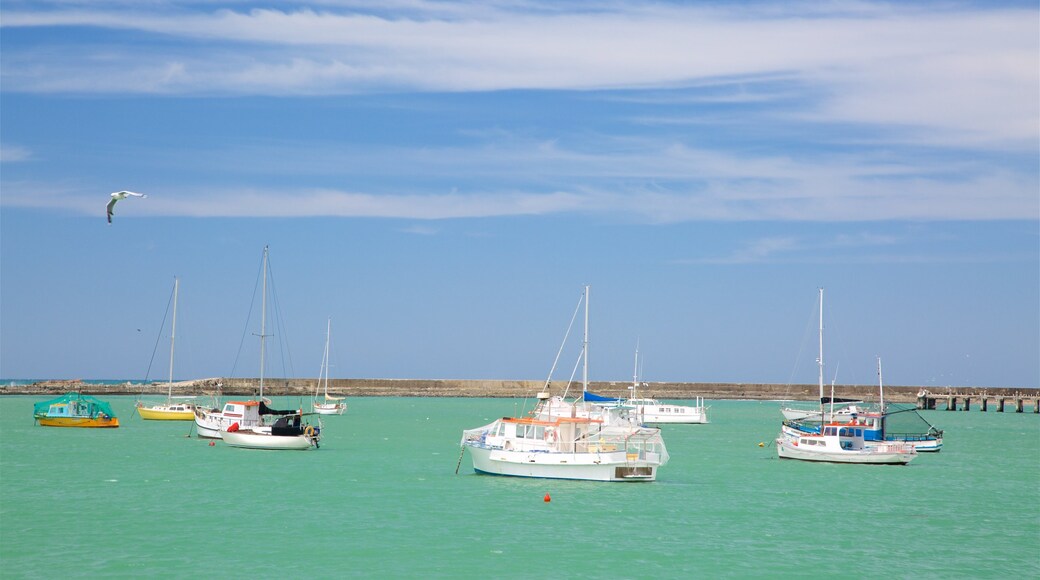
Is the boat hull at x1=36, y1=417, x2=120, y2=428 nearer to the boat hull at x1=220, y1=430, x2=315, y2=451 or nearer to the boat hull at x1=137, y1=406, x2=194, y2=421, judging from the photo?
the boat hull at x1=137, y1=406, x2=194, y2=421

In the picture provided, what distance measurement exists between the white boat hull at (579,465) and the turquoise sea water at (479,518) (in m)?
0.51

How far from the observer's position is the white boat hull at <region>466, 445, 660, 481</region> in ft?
138

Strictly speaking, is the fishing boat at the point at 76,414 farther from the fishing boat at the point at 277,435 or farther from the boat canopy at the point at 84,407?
the fishing boat at the point at 277,435

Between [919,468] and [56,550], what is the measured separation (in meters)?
40.1

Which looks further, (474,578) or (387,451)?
(387,451)

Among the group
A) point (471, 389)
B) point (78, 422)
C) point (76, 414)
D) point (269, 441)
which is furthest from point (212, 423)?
point (471, 389)

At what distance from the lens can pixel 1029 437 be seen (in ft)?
275

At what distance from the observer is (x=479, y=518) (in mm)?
33906

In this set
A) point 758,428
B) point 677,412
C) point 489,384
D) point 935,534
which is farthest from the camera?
point 489,384

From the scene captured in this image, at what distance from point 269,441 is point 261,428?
3.81 feet

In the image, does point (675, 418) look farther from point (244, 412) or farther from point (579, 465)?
point (579, 465)

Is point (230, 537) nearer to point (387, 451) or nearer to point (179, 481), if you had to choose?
point (179, 481)

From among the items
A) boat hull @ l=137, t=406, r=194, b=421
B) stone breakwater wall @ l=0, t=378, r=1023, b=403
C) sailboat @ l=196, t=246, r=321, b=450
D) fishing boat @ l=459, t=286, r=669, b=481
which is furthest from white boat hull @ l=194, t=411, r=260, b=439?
stone breakwater wall @ l=0, t=378, r=1023, b=403

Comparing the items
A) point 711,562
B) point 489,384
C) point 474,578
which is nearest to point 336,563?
point 474,578
